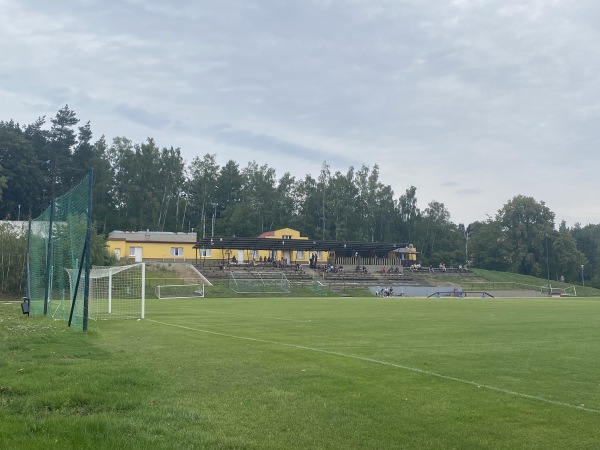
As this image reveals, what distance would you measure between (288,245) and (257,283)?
64.4 feet

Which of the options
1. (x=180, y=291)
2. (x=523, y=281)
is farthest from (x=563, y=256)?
(x=180, y=291)

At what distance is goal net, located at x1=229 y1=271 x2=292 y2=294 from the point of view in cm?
6133

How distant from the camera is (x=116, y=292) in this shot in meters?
35.3

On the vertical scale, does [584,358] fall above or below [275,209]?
below

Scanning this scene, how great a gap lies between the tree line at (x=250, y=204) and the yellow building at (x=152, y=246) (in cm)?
1499

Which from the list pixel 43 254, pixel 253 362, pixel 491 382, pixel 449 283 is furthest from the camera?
pixel 449 283

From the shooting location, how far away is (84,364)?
9.68m

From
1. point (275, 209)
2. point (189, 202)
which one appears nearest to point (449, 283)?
point (275, 209)

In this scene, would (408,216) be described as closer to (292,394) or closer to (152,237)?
(152,237)

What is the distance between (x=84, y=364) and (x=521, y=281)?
8932cm

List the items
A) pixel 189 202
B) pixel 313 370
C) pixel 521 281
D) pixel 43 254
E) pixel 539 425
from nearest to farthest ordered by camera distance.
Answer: pixel 539 425, pixel 313 370, pixel 43 254, pixel 521 281, pixel 189 202

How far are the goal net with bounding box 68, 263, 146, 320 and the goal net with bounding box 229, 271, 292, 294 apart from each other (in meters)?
17.6

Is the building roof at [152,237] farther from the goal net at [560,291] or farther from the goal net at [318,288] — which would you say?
the goal net at [560,291]

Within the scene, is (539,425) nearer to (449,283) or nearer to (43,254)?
(43,254)
